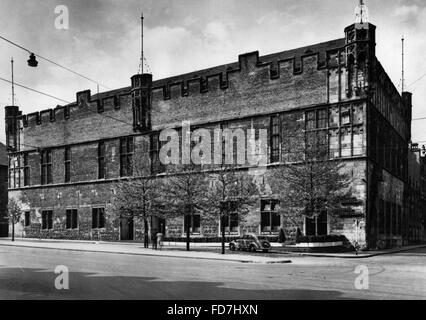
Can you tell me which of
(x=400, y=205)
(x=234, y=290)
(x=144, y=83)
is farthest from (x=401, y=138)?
(x=234, y=290)

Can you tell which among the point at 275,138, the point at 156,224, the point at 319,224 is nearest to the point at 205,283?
the point at 319,224

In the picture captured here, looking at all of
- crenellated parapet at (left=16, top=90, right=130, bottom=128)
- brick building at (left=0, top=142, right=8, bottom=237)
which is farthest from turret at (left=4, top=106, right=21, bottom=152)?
brick building at (left=0, top=142, right=8, bottom=237)

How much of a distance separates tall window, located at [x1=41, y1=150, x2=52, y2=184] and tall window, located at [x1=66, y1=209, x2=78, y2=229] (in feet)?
14.0

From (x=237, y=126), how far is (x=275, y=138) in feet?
9.61

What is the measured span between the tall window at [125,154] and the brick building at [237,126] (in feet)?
0.29

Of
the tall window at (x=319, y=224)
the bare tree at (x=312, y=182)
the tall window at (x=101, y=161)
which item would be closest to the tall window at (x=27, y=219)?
the tall window at (x=101, y=161)

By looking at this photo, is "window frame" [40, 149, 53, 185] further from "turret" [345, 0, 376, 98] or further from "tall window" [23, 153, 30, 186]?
"turret" [345, 0, 376, 98]

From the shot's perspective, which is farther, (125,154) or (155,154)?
(125,154)

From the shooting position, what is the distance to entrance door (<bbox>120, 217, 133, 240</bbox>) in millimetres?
40031

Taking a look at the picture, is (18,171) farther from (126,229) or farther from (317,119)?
(317,119)

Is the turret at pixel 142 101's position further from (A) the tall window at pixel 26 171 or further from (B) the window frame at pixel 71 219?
(A) the tall window at pixel 26 171

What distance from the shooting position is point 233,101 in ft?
113

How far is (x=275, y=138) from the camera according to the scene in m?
32.7
